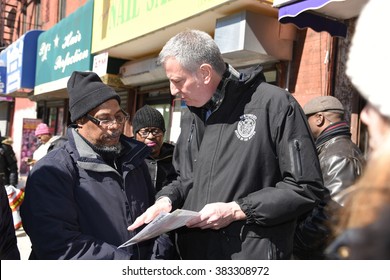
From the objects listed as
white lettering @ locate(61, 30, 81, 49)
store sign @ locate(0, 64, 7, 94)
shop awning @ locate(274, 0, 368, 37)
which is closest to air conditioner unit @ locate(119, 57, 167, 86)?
white lettering @ locate(61, 30, 81, 49)

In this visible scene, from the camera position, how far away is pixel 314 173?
1.96 metres

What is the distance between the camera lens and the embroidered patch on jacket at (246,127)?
206cm

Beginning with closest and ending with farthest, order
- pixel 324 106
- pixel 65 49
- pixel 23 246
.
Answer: pixel 324 106, pixel 23 246, pixel 65 49

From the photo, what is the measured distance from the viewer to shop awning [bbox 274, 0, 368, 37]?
13.1ft

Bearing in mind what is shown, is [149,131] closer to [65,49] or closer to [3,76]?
[65,49]

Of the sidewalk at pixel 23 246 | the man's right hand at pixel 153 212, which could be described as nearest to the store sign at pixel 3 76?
the sidewalk at pixel 23 246

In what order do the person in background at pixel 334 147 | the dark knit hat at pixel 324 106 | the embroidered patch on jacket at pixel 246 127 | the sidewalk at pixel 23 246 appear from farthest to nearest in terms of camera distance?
the sidewalk at pixel 23 246
the dark knit hat at pixel 324 106
the person in background at pixel 334 147
the embroidered patch on jacket at pixel 246 127

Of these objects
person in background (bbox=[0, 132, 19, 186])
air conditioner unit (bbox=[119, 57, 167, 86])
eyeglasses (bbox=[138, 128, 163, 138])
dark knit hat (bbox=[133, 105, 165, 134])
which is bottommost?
person in background (bbox=[0, 132, 19, 186])

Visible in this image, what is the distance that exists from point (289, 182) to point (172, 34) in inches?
215

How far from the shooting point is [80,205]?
2.12 meters

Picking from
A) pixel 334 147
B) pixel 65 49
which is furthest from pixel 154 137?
pixel 65 49

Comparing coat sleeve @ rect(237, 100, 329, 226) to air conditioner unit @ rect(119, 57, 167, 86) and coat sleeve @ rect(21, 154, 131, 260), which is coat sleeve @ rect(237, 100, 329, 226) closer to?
coat sleeve @ rect(21, 154, 131, 260)

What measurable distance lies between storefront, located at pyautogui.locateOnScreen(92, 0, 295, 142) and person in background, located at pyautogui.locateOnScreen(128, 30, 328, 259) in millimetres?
3114

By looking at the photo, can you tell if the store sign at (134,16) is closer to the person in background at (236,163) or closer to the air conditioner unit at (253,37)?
the air conditioner unit at (253,37)
